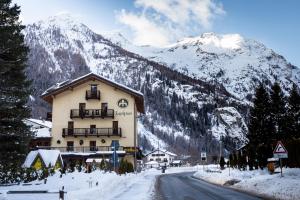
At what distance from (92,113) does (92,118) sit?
2.84 feet

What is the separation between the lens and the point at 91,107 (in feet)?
238

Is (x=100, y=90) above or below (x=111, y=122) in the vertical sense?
above

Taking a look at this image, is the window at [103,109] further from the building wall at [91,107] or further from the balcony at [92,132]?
the balcony at [92,132]

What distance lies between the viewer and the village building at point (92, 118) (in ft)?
231

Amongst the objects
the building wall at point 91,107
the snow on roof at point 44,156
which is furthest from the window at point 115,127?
the snow on roof at point 44,156

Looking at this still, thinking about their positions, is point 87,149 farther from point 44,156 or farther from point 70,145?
point 44,156

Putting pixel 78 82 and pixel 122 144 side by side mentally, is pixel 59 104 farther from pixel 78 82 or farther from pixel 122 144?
pixel 122 144

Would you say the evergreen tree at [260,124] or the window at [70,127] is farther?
the window at [70,127]

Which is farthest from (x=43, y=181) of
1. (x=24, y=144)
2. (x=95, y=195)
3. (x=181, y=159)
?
(x=181, y=159)

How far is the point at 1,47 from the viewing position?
28.7m

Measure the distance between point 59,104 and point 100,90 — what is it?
7362 mm

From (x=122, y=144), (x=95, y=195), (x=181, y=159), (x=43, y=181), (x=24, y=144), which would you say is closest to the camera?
(x=95, y=195)

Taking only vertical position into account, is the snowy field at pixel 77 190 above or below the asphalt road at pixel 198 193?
above

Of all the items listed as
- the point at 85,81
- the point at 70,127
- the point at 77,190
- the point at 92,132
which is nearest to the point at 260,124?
the point at 92,132
